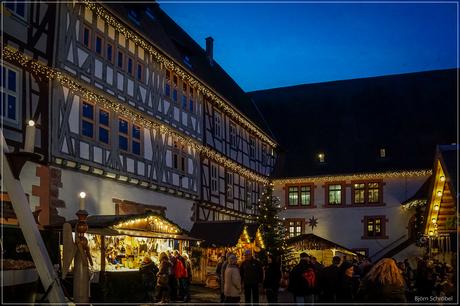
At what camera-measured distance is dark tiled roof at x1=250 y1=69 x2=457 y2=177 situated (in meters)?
39.8

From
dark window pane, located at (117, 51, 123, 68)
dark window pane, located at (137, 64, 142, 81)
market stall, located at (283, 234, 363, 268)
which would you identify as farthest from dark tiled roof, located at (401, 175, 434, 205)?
dark window pane, located at (117, 51, 123, 68)

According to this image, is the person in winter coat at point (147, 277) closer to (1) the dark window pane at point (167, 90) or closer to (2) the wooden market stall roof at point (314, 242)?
(1) the dark window pane at point (167, 90)

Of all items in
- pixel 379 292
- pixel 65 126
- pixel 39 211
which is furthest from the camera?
pixel 65 126

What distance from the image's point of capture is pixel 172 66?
80.9 feet

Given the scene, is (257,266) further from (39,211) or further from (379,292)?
(39,211)

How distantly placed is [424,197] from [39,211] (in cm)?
2554

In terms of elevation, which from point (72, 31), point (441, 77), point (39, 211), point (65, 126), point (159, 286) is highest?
point (441, 77)

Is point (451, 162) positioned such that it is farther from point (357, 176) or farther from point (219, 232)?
point (357, 176)

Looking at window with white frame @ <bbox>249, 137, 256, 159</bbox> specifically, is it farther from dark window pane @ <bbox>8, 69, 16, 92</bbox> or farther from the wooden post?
the wooden post

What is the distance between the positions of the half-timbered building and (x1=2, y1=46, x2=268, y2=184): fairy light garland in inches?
1.3

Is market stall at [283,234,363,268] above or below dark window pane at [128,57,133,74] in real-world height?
below

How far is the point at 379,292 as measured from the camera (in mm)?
9961

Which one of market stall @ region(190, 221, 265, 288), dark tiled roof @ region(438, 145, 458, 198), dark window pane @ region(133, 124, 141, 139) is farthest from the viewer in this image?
market stall @ region(190, 221, 265, 288)

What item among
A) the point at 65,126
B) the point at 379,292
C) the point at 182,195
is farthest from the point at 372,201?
the point at 379,292
